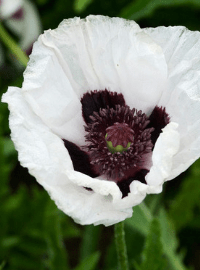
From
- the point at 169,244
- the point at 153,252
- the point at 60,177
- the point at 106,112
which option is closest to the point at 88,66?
the point at 106,112

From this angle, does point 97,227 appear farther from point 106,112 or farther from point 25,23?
point 25,23

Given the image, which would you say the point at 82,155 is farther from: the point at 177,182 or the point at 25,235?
the point at 177,182

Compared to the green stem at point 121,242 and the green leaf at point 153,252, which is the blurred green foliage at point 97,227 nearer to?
the green leaf at point 153,252

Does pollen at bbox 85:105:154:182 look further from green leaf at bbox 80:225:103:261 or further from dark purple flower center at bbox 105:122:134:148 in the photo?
green leaf at bbox 80:225:103:261

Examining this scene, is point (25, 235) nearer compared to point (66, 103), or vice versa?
point (66, 103)

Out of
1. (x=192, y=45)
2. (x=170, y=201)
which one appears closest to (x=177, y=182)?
(x=170, y=201)

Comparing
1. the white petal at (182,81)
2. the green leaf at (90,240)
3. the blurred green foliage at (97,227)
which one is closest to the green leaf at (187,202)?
the blurred green foliage at (97,227)
